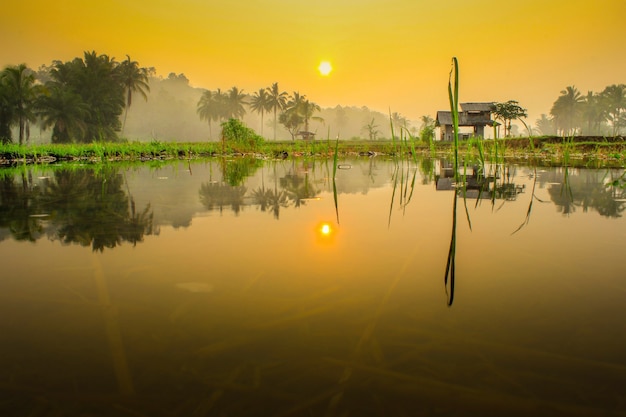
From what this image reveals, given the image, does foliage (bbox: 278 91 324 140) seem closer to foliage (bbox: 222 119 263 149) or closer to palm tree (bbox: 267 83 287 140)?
palm tree (bbox: 267 83 287 140)

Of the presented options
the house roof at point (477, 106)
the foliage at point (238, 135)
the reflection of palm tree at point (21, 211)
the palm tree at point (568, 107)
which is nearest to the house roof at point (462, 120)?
the house roof at point (477, 106)

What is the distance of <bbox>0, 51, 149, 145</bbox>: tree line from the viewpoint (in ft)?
148

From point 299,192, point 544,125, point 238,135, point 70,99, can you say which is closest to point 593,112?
point 544,125

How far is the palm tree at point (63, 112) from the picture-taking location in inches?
1937

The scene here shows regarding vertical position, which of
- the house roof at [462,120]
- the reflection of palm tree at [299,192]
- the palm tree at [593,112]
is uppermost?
the palm tree at [593,112]

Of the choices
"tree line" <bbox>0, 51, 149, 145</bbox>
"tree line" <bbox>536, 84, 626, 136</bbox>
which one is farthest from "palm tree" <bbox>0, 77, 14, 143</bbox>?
"tree line" <bbox>536, 84, 626, 136</bbox>

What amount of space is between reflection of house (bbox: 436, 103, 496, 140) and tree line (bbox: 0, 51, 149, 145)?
40.5m

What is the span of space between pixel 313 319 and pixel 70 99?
5859 cm

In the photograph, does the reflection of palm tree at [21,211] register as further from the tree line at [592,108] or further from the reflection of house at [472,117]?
the tree line at [592,108]

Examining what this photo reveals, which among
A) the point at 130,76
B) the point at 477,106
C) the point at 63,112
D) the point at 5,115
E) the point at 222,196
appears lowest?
the point at 222,196

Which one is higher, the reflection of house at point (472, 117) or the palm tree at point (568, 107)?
the palm tree at point (568, 107)

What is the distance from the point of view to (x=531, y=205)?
18.0 ft

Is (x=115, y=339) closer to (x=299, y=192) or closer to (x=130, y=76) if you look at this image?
(x=299, y=192)

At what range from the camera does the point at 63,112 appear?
49.6m
